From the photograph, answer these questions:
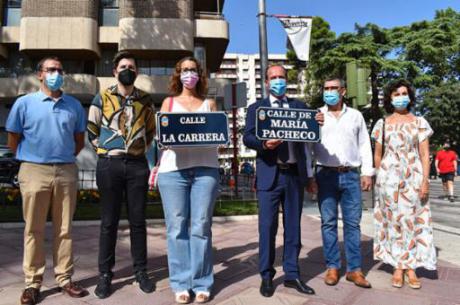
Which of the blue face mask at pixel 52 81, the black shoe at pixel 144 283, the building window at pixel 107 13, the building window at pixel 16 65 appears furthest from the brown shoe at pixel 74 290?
the building window at pixel 16 65

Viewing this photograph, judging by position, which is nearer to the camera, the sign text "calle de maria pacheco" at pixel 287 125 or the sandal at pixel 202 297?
the sandal at pixel 202 297

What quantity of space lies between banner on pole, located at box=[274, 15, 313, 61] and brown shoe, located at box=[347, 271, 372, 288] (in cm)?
620

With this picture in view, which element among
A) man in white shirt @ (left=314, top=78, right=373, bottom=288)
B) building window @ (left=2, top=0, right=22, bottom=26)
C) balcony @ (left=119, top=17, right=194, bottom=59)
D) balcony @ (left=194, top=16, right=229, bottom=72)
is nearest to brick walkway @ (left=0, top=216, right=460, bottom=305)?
man in white shirt @ (left=314, top=78, right=373, bottom=288)

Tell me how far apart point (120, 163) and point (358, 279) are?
2.57 m

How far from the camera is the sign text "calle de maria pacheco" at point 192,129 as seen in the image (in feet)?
10.9

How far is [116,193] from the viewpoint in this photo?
11.8 feet

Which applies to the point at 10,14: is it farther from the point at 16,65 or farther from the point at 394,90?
the point at 394,90

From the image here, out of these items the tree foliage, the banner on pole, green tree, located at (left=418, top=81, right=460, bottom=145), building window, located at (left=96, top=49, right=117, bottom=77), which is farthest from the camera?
green tree, located at (left=418, top=81, right=460, bottom=145)

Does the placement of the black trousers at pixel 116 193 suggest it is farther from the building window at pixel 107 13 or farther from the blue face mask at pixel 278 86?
the building window at pixel 107 13

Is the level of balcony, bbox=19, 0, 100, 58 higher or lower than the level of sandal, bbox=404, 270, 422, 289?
higher

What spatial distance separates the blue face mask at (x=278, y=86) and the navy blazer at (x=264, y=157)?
0.13 meters

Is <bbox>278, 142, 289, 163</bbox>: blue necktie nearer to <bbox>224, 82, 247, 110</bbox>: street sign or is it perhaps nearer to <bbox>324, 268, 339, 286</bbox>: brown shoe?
<bbox>324, 268, 339, 286</bbox>: brown shoe

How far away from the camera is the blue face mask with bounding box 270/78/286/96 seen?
3.67m

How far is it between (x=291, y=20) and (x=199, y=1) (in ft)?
51.2
